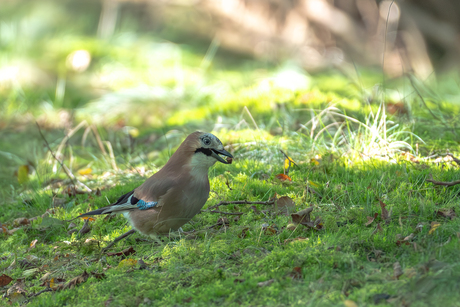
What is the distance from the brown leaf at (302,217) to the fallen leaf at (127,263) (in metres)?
1.19

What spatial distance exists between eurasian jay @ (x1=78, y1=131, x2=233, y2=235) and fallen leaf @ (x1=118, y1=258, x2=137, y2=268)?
33 cm

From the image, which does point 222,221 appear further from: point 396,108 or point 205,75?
point 205,75

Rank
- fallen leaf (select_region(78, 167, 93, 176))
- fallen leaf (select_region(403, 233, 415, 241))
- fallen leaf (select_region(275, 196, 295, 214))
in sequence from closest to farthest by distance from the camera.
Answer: fallen leaf (select_region(403, 233, 415, 241)) → fallen leaf (select_region(275, 196, 295, 214)) → fallen leaf (select_region(78, 167, 93, 176))

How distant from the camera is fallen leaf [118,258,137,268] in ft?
10.0

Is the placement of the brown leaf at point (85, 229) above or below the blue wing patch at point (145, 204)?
below

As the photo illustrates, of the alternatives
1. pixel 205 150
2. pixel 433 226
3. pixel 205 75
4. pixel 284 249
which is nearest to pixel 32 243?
pixel 205 150

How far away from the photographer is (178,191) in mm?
3223

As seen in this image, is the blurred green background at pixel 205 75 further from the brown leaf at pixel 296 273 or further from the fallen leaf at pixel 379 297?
the fallen leaf at pixel 379 297

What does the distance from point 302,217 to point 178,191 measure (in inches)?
36.7

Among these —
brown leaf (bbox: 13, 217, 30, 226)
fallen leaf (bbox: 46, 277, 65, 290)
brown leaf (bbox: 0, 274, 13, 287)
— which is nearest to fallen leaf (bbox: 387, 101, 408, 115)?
fallen leaf (bbox: 46, 277, 65, 290)

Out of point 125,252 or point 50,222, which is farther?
point 50,222

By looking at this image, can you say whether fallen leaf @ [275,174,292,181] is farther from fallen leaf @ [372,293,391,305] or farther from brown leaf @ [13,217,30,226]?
brown leaf @ [13,217,30,226]

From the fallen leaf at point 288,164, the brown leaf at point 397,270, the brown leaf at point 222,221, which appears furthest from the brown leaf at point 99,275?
the fallen leaf at point 288,164

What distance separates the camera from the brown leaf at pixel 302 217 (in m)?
3.19
